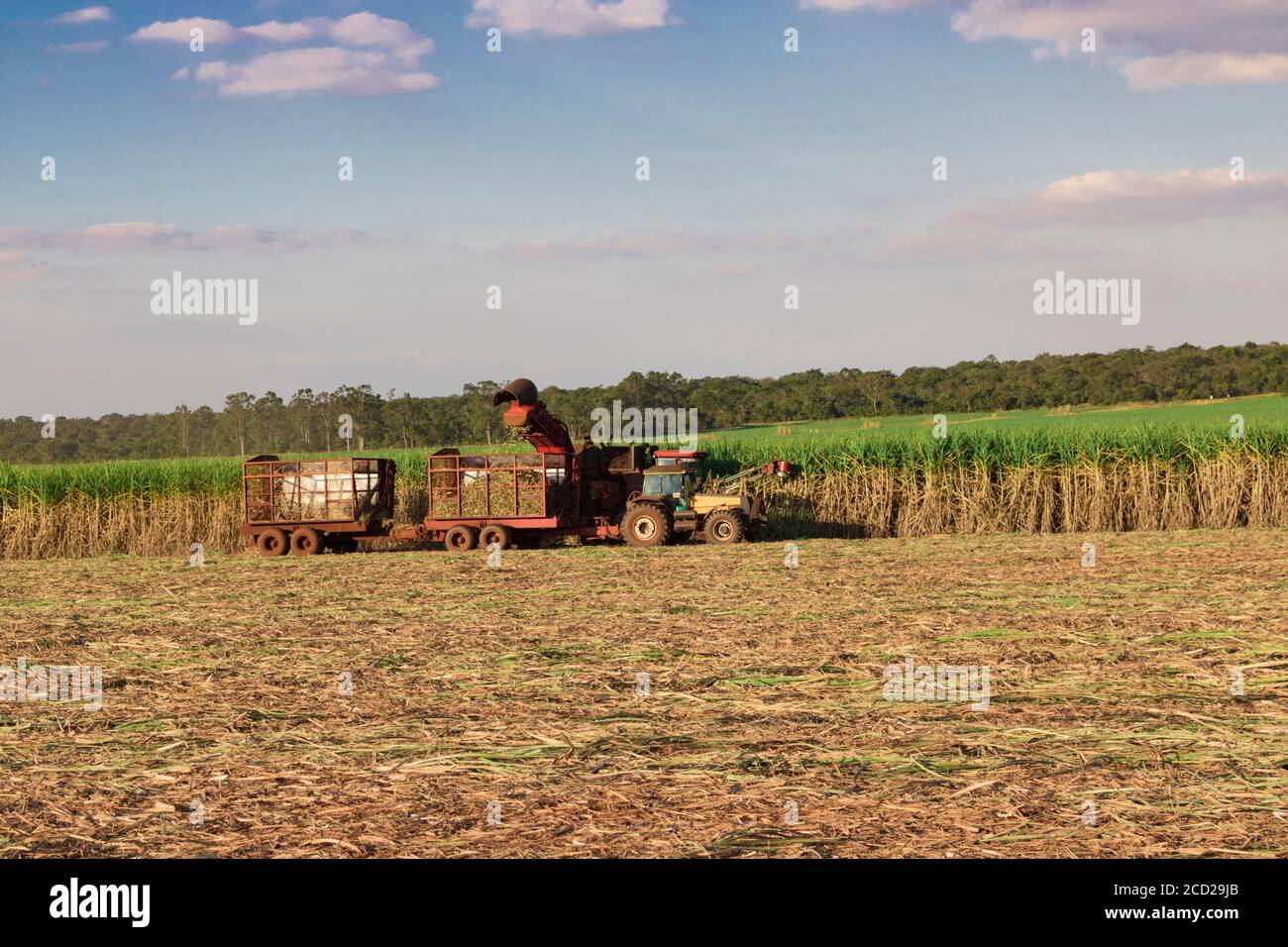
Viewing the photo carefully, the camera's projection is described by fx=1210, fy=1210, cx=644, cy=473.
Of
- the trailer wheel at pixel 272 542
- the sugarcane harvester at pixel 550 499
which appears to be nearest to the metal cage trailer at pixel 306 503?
the trailer wheel at pixel 272 542

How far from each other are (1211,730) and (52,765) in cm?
739

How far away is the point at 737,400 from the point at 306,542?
1520 inches

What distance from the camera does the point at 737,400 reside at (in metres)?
60.7

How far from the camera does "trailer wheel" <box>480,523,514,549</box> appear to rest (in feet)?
77.2

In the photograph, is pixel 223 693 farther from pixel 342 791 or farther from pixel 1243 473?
pixel 1243 473

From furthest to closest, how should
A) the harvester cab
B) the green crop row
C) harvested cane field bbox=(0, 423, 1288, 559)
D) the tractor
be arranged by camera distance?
the green crop row < harvested cane field bbox=(0, 423, 1288, 559) < the harvester cab < the tractor

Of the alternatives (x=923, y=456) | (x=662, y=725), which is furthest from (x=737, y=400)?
(x=662, y=725)

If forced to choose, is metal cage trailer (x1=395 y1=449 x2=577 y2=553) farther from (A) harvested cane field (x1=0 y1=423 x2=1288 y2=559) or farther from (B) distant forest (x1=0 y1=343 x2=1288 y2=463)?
(B) distant forest (x1=0 y1=343 x2=1288 y2=463)

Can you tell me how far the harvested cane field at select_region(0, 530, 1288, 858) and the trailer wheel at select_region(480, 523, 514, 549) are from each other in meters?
7.08

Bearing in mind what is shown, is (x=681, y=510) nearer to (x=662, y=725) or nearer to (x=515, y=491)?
(x=515, y=491)

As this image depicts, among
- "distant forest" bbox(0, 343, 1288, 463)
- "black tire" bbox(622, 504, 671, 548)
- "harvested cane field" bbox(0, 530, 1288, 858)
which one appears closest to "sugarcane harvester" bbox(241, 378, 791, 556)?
"black tire" bbox(622, 504, 671, 548)
